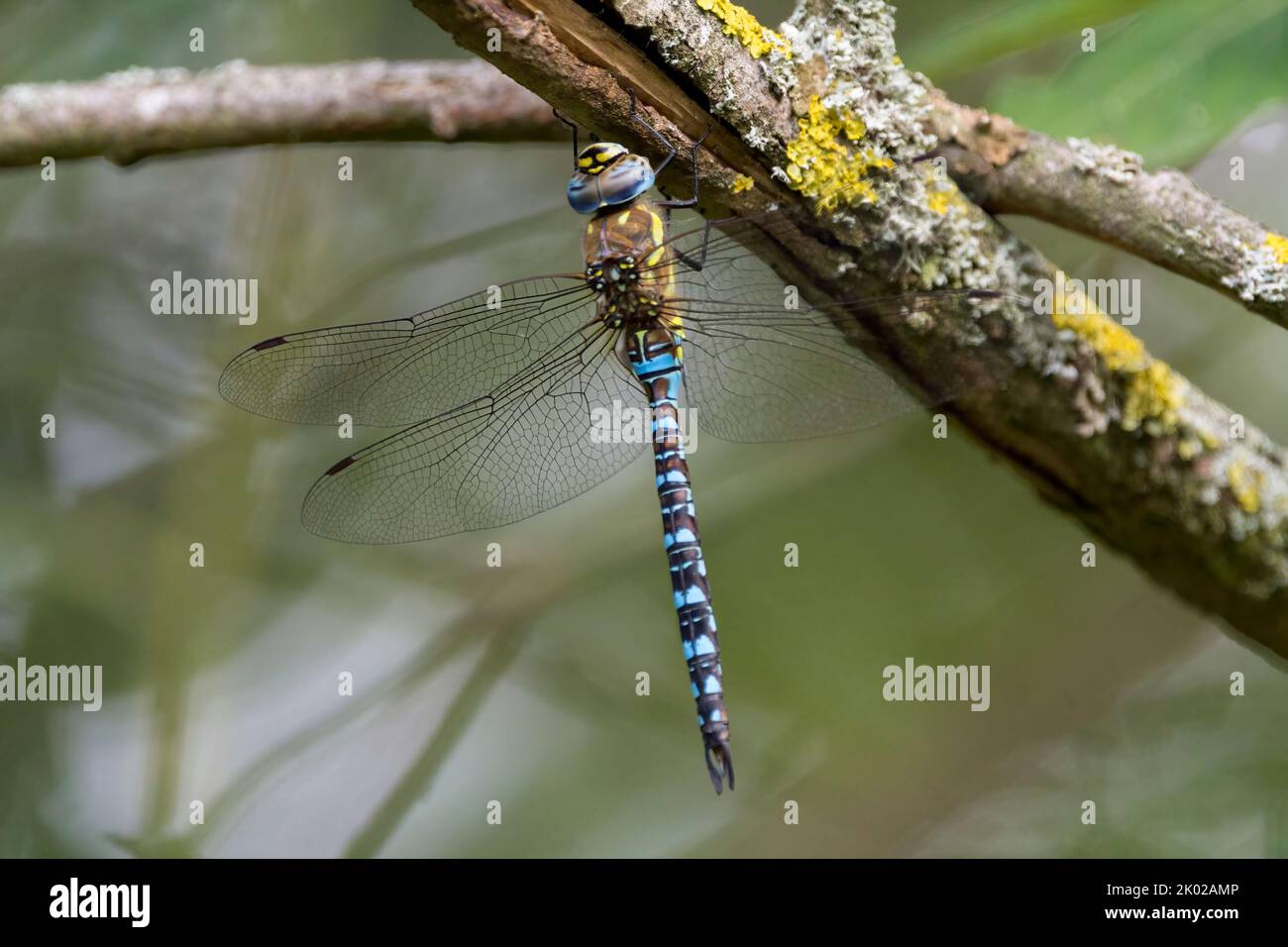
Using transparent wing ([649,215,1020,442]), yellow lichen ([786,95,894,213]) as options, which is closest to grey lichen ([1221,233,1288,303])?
Answer: transparent wing ([649,215,1020,442])

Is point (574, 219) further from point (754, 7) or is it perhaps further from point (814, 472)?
point (814, 472)

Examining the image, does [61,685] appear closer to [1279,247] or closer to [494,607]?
[494,607]

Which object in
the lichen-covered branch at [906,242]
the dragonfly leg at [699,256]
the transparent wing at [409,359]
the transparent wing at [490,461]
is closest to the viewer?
the lichen-covered branch at [906,242]

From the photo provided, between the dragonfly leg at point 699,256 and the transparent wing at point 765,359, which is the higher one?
the dragonfly leg at point 699,256

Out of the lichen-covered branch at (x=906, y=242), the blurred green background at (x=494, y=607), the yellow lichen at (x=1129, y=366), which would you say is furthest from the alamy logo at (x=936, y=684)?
the yellow lichen at (x=1129, y=366)

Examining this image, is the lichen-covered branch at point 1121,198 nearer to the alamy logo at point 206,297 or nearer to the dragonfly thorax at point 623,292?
the dragonfly thorax at point 623,292

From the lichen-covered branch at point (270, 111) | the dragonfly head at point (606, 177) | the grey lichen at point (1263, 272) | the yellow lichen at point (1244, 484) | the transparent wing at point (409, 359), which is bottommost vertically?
the yellow lichen at point (1244, 484)

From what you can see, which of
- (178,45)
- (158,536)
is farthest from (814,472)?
(178,45)

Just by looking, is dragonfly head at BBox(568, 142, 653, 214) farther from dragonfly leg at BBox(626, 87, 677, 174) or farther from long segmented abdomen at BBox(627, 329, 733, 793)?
long segmented abdomen at BBox(627, 329, 733, 793)
